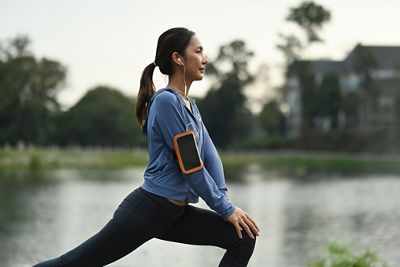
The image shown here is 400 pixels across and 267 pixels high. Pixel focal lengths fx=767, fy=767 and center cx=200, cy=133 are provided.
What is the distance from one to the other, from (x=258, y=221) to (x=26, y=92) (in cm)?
6417

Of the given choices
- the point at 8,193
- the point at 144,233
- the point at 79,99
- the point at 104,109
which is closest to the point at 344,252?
the point at 144,233

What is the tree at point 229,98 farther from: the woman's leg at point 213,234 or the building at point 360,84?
the woman's leg at point 213,234

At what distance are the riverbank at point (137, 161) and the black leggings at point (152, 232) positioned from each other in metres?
50.6

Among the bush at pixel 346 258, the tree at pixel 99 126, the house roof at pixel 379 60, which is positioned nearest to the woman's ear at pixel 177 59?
the bush at pixel 346 258

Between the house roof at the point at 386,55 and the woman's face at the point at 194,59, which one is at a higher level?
the house roof at the point at 386,55

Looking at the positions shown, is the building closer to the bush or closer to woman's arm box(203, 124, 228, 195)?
the bush

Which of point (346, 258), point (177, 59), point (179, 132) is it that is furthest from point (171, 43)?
point (346, 258)

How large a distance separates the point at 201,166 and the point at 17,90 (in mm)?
79494

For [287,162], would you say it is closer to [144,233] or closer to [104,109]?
[104,109]

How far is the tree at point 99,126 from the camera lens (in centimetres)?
9344

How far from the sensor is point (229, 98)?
8962cm

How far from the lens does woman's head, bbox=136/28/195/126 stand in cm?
368

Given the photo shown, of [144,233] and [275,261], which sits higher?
[144,233]

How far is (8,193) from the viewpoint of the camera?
2809cm
